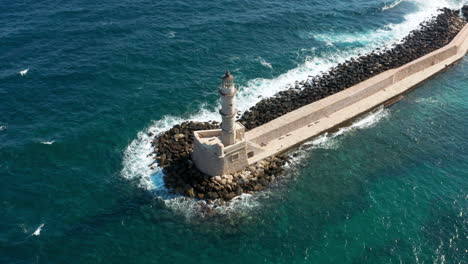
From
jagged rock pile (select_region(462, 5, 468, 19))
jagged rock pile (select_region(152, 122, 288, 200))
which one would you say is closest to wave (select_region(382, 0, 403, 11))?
jagged rock pile (select_region(462, 5, 468, 19))

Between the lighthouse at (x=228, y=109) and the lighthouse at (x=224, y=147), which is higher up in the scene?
the lighthouse at (x=228, y=109)

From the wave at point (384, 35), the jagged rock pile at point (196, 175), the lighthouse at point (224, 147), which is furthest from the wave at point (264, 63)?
the lighthouse at point (224, 147)

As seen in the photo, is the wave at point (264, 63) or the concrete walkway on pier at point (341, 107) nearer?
the concrete walkway on pier at point (341, 107)

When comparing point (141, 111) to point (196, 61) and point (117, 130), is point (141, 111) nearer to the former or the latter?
point (117, 130)

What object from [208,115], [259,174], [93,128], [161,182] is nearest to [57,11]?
[93,128]

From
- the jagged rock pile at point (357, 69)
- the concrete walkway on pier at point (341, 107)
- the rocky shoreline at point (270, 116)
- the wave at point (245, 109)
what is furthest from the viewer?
the jagged rock pile at point (357, 69)

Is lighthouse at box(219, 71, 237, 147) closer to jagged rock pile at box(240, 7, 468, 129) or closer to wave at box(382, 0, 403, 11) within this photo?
jagged rock pile at box(240, 7, 468, 129)

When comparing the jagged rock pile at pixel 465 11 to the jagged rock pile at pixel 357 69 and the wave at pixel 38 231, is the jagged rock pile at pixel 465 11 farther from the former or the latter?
the wave at pixel 38 231

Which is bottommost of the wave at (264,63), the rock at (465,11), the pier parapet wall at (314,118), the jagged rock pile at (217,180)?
the jagged rock pile at (217,180)
